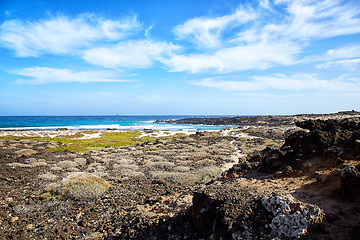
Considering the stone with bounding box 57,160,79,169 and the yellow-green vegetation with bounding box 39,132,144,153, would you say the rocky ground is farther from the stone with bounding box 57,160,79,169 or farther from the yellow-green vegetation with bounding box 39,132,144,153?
the yellow-green vegetation with bounding box 39,132,144,153

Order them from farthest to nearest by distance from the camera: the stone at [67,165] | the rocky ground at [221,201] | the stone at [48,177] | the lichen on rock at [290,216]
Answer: the stone at [67,165] < the stone at [48,177] < the rocky ground at [221,201] < the lichen on rock at [290,216]

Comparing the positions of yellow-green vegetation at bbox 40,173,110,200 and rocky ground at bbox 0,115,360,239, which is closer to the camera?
rocky ground at bbox 0,115,360,239

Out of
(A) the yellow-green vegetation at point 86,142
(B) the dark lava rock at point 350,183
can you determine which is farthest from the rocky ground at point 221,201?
(A) the yellow-green vegetation at point 86,142

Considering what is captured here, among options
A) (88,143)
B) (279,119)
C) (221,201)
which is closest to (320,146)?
(221,201)

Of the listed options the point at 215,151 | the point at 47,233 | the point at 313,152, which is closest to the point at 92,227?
the point at 47,233

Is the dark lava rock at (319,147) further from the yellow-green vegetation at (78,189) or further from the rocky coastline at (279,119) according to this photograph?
the rocky coastline at (279,119)

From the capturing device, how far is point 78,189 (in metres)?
11.9

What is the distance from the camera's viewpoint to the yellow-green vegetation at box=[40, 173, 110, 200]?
38.2 ft

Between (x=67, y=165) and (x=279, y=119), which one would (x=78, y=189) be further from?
(x=279, y=119)

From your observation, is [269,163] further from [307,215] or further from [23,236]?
[23,236]

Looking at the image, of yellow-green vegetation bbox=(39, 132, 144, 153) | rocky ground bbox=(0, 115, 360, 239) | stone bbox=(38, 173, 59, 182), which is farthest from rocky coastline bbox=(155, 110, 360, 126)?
stone bbox=(38, 173, 59, 182)

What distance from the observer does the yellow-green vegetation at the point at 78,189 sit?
11648 mm

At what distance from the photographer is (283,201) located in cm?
556

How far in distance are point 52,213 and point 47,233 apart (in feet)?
5.63
